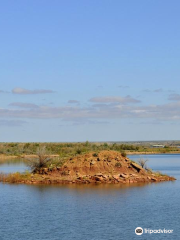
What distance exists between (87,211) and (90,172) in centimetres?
2083

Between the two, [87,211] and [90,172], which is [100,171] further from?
[87,211]

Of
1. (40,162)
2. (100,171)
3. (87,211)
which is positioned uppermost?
(40,162)

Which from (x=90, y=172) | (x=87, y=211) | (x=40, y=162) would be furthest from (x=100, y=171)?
(x=87, y=211)

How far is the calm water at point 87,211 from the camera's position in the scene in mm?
30016

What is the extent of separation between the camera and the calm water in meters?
30.0

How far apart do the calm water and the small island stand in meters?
4.09

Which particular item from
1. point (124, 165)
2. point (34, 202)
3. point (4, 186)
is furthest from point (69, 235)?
point (124, 165)

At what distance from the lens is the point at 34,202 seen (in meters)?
42.3

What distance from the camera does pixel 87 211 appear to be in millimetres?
37438

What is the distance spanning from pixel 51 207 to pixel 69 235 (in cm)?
1023

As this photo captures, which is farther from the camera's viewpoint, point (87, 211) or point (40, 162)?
point (40, 162)

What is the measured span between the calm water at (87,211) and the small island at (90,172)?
161 inches

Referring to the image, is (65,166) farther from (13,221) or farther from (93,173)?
(13,221)

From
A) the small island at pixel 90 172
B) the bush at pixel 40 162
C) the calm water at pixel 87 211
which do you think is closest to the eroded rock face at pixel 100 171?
the small island at pixel 90 172
